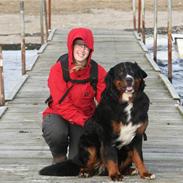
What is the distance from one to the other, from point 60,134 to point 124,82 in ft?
3.33

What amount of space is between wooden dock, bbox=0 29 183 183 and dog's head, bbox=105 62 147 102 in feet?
2.22

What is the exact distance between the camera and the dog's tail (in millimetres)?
5090

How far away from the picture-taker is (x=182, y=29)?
26.5 metres

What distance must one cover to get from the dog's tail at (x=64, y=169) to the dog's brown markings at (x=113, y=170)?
321 millimetres

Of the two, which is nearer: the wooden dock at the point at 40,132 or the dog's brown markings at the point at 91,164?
the dog's brown markings at the point at 91,164

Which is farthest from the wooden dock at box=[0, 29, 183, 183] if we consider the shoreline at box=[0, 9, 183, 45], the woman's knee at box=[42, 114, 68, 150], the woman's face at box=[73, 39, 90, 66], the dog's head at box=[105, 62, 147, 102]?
the shoreline at box=[0, 9, 183, 45]

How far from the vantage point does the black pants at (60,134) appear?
5.42 meters

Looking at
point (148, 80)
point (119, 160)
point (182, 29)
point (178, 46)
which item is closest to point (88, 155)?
point (119, 160)

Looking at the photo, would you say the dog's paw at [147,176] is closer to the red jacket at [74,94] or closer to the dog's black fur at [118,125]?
the dog's black fur at [118,125]

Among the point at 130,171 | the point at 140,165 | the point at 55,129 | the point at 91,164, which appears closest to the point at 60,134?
the point at 55,129

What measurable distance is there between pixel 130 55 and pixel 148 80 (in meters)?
2.99

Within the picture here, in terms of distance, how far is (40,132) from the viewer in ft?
24.8

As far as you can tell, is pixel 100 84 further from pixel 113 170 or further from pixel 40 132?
pixel 40 132

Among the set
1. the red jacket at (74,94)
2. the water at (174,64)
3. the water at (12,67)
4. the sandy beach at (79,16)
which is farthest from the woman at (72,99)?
the sandy beach at (79,16)
